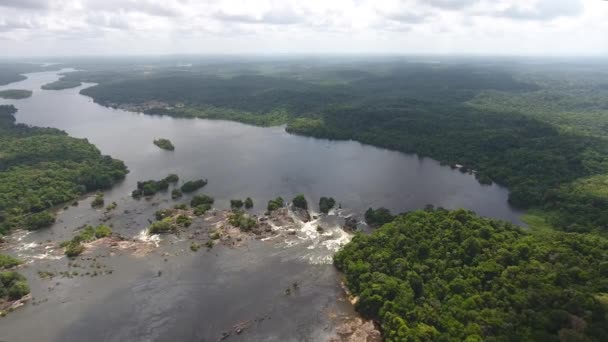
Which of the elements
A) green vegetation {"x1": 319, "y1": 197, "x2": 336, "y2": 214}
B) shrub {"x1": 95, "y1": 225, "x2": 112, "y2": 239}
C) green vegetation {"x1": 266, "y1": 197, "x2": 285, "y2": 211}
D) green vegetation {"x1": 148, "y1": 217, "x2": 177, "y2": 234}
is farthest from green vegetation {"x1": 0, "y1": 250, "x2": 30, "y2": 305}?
green vegetation {"x1": 319, "y1": 197, "x2": 336, "y2": 214}

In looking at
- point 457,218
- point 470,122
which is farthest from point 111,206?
point 470,122

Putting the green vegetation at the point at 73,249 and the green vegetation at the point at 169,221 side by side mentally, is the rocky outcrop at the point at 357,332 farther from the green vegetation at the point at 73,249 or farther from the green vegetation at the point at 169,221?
the green vegetation at the point at 73,249

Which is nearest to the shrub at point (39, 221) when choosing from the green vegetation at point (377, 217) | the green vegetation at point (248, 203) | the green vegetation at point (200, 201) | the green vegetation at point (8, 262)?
the green vegetation at point (8, 262)

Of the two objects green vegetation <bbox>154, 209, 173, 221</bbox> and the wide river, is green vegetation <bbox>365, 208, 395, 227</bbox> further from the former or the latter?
green vegetation <bbox>154, 209, 173, 221</bbox>

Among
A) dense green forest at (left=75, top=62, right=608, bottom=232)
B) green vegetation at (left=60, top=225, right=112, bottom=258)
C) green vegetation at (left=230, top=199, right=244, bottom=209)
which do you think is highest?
dense green forest at (left=75, top=62, right=608, bottom=232)

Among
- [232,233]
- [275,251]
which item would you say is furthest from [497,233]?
[232,233]
